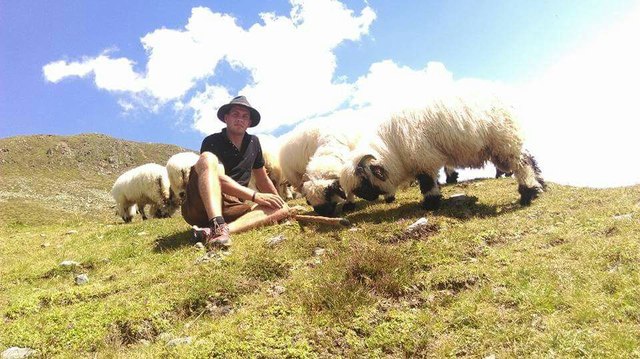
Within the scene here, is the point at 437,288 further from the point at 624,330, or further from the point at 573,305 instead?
the point at 624,330

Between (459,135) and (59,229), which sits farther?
(59,229)

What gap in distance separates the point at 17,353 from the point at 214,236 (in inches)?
138

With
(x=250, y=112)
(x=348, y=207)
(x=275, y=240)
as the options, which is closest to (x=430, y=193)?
(x=348, y=207)

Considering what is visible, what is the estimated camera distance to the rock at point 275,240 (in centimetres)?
755

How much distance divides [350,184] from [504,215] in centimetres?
328

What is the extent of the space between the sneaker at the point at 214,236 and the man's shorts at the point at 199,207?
49 centimetres

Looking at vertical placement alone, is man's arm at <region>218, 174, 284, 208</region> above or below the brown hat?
below

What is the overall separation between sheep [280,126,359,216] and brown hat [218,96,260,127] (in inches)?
83.6

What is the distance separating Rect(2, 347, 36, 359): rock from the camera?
4641mm

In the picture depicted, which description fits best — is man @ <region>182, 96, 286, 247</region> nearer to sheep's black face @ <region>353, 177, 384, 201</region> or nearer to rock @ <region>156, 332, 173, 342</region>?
sheep's black face @ <region>353, 177, 384, 201</region>

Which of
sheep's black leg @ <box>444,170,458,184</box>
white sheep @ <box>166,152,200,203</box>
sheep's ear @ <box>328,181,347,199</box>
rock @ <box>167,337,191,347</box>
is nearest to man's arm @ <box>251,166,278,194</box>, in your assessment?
sheep's ear @ <box>328,181,347,199</box>

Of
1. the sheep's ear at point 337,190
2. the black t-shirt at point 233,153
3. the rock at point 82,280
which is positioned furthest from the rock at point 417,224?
the rock at point 82,280

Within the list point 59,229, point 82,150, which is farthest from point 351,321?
point 82,150

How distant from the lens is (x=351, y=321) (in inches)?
187
